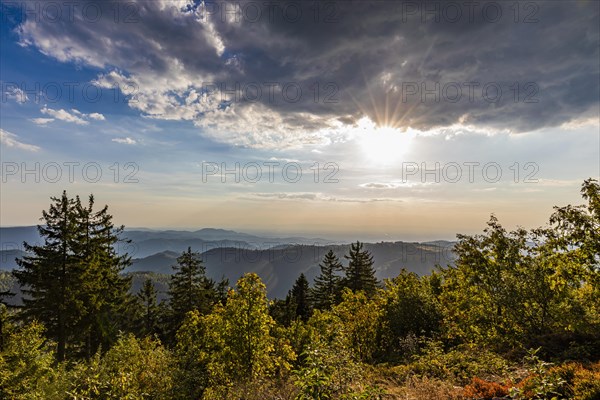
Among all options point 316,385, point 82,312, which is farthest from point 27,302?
point 316,385

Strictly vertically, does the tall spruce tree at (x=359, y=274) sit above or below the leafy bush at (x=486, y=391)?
below

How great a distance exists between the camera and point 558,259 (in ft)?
41.2

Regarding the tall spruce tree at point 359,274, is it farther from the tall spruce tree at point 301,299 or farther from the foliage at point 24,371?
the foliage at point 24,371

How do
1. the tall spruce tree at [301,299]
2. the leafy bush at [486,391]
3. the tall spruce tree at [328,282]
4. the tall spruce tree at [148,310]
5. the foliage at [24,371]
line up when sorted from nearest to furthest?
the leafy bush at [486,391]
the foliage at [24,371]
the tall spruce tree at [148,310]
the tall spruce tree at [301,299]
the tall spruce tree at [328,282]

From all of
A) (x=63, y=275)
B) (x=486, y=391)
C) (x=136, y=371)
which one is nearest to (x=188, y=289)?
(x=63, y=275)

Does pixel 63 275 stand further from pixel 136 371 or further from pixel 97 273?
pixel 136 371

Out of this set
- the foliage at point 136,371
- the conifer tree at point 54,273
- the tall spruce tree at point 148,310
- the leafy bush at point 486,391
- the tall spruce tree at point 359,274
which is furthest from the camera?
the tall spruce tree at point 359,274

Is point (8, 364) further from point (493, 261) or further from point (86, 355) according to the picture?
point (493, 261)

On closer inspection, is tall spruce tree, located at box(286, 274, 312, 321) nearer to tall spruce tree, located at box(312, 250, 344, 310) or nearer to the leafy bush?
tall spruce tree, located at box(312, 250, 344, 310)

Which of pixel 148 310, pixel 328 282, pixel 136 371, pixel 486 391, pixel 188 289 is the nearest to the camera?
pixel 486 391

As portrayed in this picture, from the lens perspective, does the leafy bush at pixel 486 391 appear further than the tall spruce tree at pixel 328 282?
No

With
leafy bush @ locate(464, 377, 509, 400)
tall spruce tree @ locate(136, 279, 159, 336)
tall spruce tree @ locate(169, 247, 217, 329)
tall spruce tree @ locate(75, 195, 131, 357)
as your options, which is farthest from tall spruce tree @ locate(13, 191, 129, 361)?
leafy bush @ locate(464, 377, 509, 400)

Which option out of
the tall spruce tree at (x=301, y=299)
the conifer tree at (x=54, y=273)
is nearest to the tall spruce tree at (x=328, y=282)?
the tall spruce tree at (x=301, y=299)

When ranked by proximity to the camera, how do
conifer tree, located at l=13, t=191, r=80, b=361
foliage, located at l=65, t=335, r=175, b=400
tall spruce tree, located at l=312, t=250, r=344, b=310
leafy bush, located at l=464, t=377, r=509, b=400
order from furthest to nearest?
tall spruce tree, located at l=312, t=250, r=344, b=310
conifer tree, located at l=13, t=191, r=80, b=361
foliage, located at l=65, t=335, r=175, b=400
leafy bush, located at l=464, t=377, r=509, b=400
